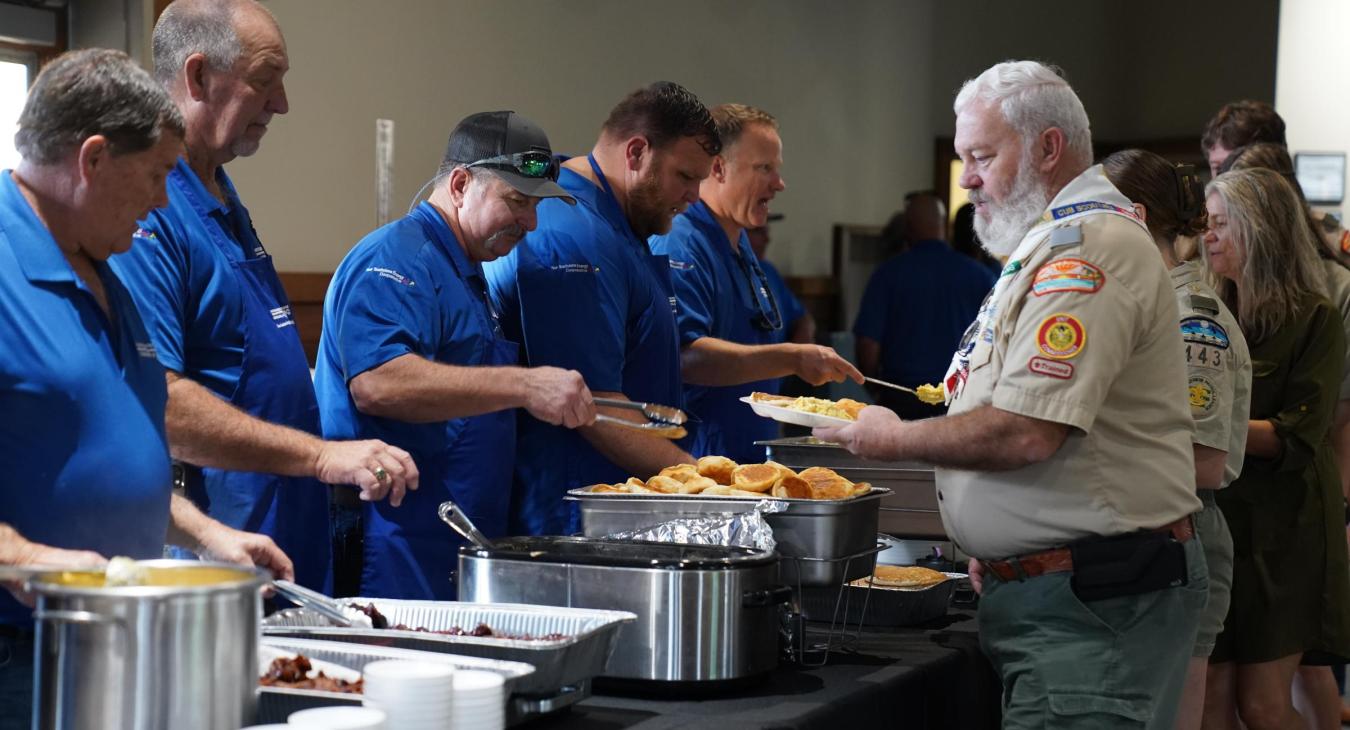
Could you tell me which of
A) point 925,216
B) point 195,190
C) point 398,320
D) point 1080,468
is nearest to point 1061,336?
point 1080,468

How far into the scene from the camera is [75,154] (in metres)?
1.40

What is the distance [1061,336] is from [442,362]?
947mm

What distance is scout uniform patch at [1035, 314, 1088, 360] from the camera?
175 centimetres

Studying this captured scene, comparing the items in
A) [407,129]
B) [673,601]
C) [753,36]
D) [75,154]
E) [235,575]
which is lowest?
[673,601]

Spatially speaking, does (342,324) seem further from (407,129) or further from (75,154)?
(407,129)

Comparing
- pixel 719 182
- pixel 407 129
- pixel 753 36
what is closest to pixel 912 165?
pixel 753 36

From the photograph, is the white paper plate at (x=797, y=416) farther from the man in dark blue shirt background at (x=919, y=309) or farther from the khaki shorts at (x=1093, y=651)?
the man in dark blue shirt background at (x=919, y=309)

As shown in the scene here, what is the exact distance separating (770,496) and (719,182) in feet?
4.89

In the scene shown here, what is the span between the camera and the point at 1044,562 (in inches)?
72.3

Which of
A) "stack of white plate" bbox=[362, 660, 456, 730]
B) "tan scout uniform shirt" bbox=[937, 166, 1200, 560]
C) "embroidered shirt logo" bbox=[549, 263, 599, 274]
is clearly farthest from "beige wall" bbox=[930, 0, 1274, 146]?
"stack of white plate" bbox=[362, 660, 456, 730]

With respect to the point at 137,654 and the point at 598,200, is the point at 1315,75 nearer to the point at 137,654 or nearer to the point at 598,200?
the point at 598,200

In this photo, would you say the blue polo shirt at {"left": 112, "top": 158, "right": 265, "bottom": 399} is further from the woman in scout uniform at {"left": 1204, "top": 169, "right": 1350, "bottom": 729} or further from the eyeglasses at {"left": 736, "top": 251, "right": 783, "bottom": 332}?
the woman in scout uniform at {"left": 1204, "top": 169, "right": 1350, "bottom": 729}

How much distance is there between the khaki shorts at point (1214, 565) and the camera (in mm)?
2355

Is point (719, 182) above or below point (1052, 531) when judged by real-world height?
above
